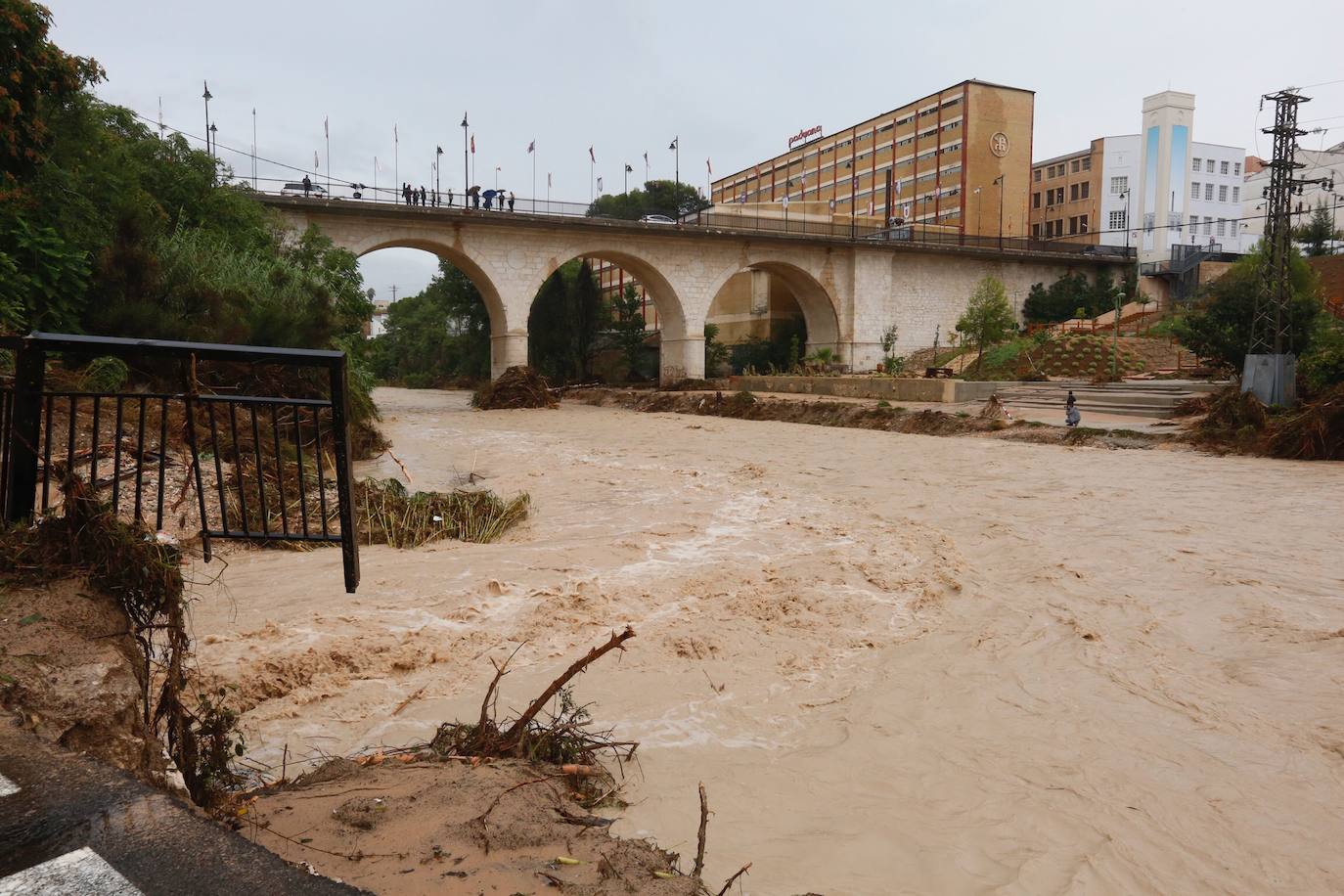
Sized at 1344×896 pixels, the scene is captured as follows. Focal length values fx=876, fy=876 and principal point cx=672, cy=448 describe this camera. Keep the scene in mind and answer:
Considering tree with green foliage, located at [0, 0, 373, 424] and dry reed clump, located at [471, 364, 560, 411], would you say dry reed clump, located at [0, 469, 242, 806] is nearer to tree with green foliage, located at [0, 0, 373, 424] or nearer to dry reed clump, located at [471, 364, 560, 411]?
tree with green foliage, located at [0, 0, 373, 424]

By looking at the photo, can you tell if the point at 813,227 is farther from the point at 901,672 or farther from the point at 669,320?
the point at 901,672

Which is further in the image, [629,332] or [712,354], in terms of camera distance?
[629,332]

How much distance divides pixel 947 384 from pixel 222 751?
23.6 meters

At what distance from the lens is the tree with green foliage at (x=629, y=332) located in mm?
44969

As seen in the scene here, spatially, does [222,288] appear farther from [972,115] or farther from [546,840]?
[972,115]

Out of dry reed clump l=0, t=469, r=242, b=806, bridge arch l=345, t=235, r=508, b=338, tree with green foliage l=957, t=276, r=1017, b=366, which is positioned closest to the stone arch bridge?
bridge arch l=345, t=235, r=508, b=338

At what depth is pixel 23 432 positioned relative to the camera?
303cm

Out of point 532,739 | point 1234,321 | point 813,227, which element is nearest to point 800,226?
point 813,227

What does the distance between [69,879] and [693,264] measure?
36120mm

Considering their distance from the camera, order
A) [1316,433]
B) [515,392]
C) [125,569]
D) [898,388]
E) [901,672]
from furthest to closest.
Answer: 1. [515,392]
2. [898,388]
3. [1316,433]
4. [901,672]
5. [125,569]

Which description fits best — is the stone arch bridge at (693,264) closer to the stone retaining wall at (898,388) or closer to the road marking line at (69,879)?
the stone retaining wall at (898,388)

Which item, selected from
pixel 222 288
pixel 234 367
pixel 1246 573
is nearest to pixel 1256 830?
pixel 1246 573

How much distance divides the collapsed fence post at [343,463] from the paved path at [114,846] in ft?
4.54

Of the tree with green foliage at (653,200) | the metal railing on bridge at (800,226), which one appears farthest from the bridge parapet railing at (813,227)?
the tree with green foliage at (653,200)
